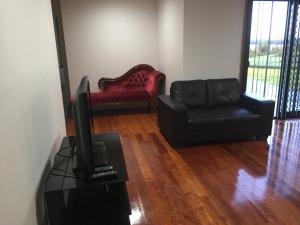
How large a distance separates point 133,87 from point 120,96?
641 millimetres

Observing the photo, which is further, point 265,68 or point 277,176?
point 265,68

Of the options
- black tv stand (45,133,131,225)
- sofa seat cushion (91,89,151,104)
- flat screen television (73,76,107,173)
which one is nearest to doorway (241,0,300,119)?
sofa seat cushion (91,89,151,104)

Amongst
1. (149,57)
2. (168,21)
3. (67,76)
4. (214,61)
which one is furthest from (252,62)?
(67,76)

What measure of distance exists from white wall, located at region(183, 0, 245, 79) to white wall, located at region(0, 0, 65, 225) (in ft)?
8.09

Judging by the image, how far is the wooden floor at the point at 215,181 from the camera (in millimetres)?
2090

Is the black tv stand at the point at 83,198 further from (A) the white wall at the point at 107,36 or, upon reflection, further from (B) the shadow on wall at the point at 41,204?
(A) the white wall at the point at 107,36

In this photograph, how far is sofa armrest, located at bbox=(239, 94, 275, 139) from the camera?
350 cm

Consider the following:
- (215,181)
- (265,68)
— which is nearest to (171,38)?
(265,68)

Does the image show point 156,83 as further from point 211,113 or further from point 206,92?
point 211,113

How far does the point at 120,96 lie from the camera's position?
496cm

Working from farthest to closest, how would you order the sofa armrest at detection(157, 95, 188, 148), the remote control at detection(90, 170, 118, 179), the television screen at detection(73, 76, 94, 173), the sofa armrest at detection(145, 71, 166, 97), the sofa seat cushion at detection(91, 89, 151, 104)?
1. the sofa armrest at detection(145, 71, 166, 97)
2. the sofa seat cushion at detection(91, 89, 151, 104)
3. the sofa armrest at detection(157, 95, 188, 148)
4. the remote control at detection(90, 170, 118, 179)
5. the television screen at detection(73, 76, 94, 173)

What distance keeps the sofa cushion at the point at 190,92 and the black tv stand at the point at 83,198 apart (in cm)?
210

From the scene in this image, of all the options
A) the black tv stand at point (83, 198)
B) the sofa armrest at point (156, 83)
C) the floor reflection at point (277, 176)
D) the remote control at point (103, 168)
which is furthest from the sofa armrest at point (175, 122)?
the remote control at point (103, 168)

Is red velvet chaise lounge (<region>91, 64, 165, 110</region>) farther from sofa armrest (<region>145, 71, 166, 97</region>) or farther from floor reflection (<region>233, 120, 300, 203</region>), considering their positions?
floor reflection (<region>233, 120, 300, 203</region>)
